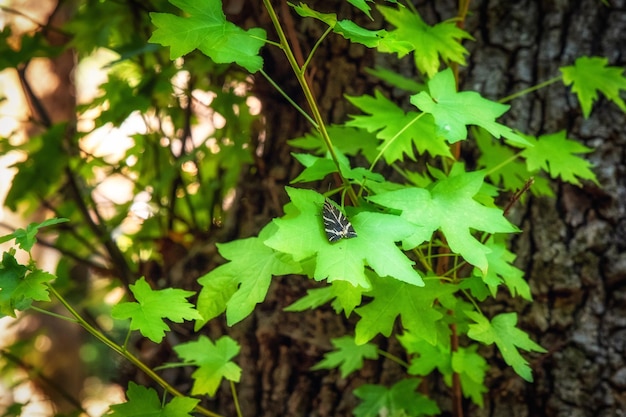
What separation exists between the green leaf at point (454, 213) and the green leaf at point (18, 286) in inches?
18.2

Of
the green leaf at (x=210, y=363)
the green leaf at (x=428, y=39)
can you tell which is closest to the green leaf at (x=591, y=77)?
the green leaf at (x=428, y=39)

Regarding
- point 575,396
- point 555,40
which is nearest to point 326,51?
point 555,40

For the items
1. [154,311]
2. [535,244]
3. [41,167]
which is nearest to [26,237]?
[154,311]

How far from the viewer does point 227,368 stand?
995 millimetres

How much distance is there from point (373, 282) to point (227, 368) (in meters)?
0.33

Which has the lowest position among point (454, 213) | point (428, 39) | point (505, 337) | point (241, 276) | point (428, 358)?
point (428, 358)

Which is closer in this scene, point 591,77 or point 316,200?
point 316,200

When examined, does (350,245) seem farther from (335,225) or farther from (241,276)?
(241,276)

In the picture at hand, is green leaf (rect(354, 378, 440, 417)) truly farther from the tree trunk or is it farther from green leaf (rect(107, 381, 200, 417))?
green leaf (rect(107, 381, 200, 417))

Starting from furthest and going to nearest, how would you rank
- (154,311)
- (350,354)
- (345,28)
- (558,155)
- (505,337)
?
(350,354) → (558,155) → (505,337) → (154,311) → (345,28)

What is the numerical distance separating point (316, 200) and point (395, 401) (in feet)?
1.98

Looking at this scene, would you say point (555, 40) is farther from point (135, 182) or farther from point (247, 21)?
point (135, 182)

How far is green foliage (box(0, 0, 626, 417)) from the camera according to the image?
2.43 ft

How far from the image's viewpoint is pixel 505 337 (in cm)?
93
